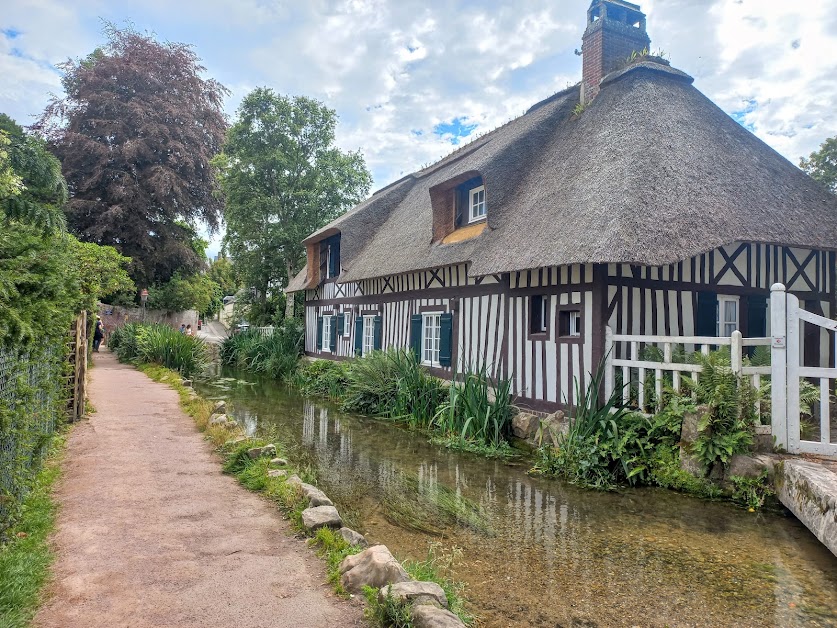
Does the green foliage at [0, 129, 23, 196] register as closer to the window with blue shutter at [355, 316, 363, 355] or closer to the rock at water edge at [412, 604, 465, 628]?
the rock at water edge at [412, 604, 465, 628]

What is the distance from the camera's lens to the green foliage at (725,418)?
5453mm

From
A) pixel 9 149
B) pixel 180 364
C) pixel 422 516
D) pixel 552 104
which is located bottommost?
pixel 422 516

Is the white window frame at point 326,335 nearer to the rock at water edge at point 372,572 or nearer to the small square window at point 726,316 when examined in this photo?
the small square window at point 726,316

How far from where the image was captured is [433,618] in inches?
108

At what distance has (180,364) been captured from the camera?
15.0 meters

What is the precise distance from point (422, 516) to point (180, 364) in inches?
465

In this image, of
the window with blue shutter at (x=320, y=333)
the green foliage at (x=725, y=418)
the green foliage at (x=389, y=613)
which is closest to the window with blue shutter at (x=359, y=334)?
the window with blue shutter at (x=320, y=333)

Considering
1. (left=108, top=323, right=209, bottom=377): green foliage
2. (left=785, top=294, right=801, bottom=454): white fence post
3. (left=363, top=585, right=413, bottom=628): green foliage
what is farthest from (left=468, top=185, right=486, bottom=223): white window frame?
(left=108, top=323, right=209, bottom=377): green foliage

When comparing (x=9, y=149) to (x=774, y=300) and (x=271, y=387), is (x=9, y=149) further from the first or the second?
(x=271, y=387)

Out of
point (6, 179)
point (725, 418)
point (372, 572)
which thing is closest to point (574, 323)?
point (725, 418)

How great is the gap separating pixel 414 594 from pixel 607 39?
10814mm

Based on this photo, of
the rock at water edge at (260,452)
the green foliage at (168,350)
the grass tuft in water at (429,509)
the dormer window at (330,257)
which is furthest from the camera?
the dormer window at (330,257)

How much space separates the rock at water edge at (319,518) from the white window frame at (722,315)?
22.0 ft

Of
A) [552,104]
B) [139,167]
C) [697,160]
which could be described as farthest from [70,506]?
[139,167]
